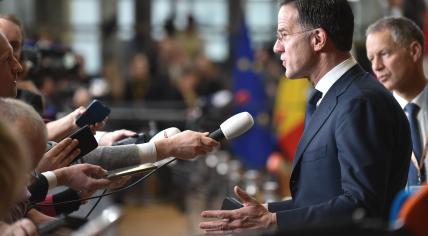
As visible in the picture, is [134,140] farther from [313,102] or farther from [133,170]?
[313,102]

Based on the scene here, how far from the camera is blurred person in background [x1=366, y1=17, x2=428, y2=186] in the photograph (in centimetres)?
425

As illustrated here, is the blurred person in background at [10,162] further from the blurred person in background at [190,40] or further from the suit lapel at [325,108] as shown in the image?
the blurred person in background at [190,40]

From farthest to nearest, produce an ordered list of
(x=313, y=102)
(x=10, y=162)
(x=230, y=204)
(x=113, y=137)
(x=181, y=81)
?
(x=181, y=81), (x=113, y=137), (x=313, y=102), (x=230, y=204), (x=10, y=162)

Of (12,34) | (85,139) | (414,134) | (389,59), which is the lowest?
(414,134)

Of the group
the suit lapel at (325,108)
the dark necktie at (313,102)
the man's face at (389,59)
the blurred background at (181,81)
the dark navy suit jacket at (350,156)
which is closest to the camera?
the dark navy suit jacket at (350,156)

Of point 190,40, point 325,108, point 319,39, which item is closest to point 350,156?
point 325,108

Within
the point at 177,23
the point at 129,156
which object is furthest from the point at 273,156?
the point at 129,156

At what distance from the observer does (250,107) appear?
34.0 feet

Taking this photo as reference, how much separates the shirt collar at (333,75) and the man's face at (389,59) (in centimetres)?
98

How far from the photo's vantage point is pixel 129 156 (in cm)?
352

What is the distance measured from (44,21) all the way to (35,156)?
478 inches

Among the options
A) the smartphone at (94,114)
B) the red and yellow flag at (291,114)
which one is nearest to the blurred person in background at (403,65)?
the smartphone at (94,114)

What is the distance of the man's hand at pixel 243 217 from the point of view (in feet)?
9.87

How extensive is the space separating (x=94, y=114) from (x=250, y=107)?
6670 millimetres
